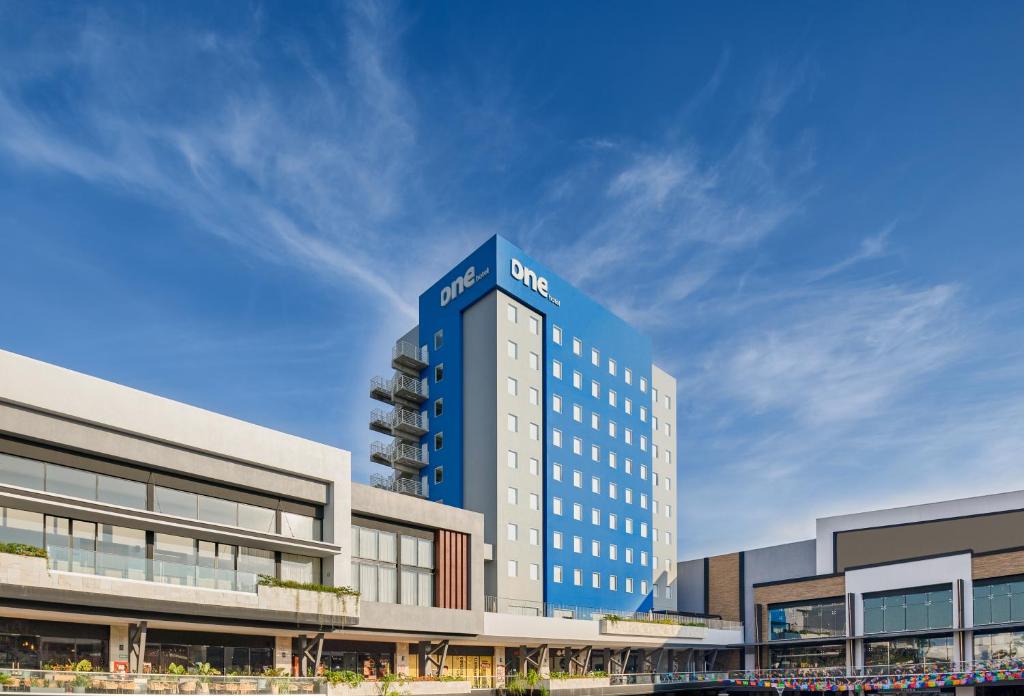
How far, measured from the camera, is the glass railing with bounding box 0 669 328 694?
30.5 m

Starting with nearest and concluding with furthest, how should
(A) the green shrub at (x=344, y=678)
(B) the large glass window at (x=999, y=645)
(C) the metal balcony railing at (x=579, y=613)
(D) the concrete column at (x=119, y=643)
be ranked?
(D) the concrete column at (x=119, y=643), (A) the green shrub at (x=344, y=678), (C) the metal balcony railing at (x=579, y=613), (B) the large glass window at (x=999, y=645)

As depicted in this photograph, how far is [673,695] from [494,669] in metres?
18.4

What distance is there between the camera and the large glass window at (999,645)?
60156mm

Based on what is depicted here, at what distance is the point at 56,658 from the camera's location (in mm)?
33906

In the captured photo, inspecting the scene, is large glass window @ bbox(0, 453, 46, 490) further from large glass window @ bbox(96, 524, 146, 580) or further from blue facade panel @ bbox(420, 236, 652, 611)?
blue facade panel @ bbox(420, 236, 652, 611)

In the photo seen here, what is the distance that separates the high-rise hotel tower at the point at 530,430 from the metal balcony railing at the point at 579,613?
28 cm

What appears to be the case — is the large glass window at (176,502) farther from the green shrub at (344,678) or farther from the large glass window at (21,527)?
the green shrub at (344,678)

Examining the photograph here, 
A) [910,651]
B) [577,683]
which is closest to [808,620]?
[910,651]

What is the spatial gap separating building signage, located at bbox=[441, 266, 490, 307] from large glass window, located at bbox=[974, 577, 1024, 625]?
38824mm

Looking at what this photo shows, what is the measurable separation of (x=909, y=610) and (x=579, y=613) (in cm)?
2244

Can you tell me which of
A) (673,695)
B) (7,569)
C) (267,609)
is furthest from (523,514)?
(7,569)

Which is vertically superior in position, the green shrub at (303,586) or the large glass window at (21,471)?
the large glass window at (21,471)

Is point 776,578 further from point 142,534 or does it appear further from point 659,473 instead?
point 142,534

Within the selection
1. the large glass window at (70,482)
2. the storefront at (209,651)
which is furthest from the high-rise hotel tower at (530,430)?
the large glass window at (70,482)
